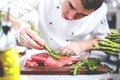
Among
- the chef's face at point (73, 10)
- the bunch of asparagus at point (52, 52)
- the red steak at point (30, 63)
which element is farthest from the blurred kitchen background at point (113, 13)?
the red steak at point (30, 63)

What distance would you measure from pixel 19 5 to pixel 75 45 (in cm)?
45

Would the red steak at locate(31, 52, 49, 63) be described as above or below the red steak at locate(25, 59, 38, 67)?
above

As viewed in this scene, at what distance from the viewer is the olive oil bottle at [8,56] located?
1.63 m

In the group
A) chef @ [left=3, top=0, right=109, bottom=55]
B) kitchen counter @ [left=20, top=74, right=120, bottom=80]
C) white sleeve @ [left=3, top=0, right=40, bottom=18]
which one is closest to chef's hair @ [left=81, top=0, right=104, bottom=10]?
chef @ [left=3, top=0, right=109, bottom=55]

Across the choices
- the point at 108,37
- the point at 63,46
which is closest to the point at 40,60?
the point at 63,46

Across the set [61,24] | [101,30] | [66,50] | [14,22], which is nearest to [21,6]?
[14,22]

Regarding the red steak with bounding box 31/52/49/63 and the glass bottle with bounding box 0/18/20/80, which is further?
the red steak with bounding box 31/52/49/63

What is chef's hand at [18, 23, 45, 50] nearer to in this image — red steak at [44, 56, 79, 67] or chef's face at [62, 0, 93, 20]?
red steak at [44, 56, 79, 67]

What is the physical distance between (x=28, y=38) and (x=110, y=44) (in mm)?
533

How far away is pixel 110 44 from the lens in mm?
1839

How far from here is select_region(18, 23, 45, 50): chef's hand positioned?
6.09ft

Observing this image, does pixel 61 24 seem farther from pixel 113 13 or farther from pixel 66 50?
pixel 113 13

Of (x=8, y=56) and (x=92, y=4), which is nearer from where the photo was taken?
(x=8, y=56)

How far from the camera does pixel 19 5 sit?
186 centimetres
